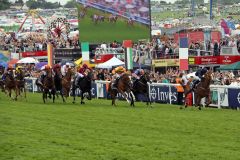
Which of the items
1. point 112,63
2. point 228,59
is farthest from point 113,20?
point 228,59

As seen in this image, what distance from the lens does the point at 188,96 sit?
26.7 metres

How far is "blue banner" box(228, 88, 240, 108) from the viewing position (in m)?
24.5

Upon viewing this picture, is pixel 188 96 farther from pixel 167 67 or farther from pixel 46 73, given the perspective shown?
pixel 167 67

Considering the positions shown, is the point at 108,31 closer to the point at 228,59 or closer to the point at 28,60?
the point at 228,59

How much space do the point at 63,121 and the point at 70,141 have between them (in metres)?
4.73

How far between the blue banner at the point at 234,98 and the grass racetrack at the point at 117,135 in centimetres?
325

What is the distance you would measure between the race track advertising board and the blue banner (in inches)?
438

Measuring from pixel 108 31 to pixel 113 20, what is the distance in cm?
80

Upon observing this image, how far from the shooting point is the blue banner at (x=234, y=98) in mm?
24453

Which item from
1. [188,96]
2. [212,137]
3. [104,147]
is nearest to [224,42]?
[188,96]

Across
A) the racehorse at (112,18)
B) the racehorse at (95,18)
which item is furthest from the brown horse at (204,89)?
the racehorse at (95,18)

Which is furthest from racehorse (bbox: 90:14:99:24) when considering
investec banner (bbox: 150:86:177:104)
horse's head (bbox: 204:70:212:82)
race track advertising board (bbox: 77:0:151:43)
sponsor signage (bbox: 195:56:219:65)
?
horse's head (bbox: 204:70:212:82)

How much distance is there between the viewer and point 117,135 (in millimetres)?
15148

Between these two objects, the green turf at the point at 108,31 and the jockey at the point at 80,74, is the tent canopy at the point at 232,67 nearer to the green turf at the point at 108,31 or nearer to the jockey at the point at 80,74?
the green turf at the point at 108,31
